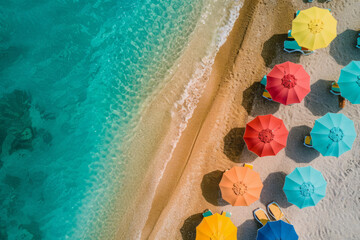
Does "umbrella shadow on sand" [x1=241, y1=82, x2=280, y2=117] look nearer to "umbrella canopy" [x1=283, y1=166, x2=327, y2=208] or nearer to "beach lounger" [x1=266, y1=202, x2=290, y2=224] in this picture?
"umbrella canopy" [x1=283, y1=166, x2=327, y2=208]

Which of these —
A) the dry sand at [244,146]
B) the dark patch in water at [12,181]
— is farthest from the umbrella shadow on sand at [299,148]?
the dark patch in water at [12,181]

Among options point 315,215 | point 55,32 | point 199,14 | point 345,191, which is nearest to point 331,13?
point 199,14

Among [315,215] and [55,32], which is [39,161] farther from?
[315,215]

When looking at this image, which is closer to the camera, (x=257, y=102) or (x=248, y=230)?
(x=248, y=230)

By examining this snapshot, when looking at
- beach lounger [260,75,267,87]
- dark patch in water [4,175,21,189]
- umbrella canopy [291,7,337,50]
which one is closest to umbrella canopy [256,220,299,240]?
beach lounger [260,75,267,87]

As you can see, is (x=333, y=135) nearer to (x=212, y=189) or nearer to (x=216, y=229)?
(x=212, y=189)

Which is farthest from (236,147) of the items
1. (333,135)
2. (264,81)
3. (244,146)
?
(333,135)

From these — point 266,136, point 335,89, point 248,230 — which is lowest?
point 248,230
